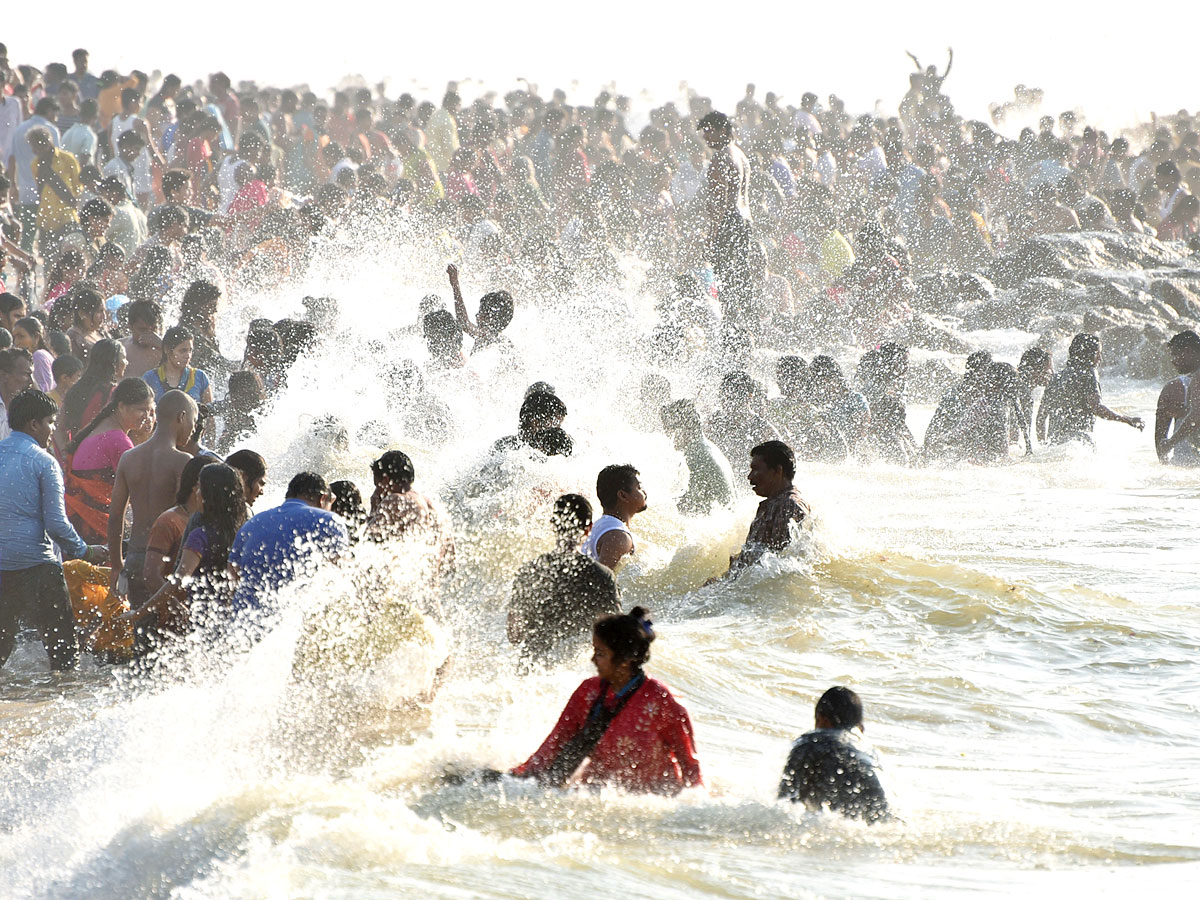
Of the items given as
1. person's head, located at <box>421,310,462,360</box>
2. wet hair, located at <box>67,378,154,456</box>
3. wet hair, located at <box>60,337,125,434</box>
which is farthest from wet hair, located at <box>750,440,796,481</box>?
person's head, located at <box>421,310,462,360</box>

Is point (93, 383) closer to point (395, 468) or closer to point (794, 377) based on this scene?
point (395, 468)

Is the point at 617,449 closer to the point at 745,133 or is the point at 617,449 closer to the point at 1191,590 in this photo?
the point at 1191,590

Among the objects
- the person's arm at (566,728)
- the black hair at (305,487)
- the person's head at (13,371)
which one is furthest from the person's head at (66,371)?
the person's arm at (566,728)

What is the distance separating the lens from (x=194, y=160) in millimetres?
15359

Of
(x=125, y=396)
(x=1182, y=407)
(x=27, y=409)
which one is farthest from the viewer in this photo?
(x=1182, y=407)

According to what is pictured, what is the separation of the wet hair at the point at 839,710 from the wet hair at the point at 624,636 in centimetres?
76

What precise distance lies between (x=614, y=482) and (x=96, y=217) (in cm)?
729

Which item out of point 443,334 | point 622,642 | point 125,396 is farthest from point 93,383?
point 622,642

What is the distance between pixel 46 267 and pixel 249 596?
29.4 feet

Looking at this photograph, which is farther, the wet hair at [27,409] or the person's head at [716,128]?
the person's head at [716,128]

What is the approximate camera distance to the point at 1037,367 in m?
13.4

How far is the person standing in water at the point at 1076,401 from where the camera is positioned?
13.0m

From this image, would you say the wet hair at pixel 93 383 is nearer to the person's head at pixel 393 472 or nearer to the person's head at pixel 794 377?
the person's head at pixel 393 472

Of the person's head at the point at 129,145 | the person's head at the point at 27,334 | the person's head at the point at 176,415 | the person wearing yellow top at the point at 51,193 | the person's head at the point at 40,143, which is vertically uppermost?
the person's head at the point at 129,145
